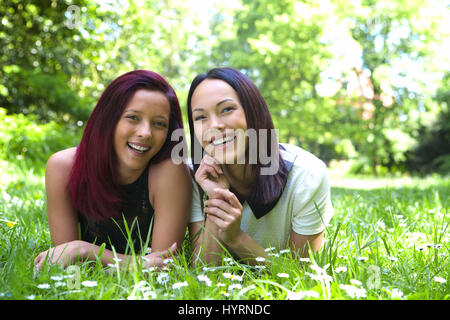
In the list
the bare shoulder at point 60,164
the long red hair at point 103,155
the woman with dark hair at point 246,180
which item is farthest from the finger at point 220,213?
the bare shoulder at point 60,164

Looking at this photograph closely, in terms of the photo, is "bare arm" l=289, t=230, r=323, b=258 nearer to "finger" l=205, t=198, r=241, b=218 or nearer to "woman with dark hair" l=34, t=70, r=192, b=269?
"finger" l=205, t=198, r=241, b=218

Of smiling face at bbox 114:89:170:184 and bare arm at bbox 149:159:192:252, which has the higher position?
smiling face at bbox 114:89:170:184

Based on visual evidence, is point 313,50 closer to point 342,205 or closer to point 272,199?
point 342,205

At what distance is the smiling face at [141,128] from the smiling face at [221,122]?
229 millimetres

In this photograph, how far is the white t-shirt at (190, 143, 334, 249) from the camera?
227 centimetres

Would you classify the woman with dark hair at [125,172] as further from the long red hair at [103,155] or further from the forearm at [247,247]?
the forearm at [247,247]

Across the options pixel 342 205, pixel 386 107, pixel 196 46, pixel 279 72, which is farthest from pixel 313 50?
pixel 342 205

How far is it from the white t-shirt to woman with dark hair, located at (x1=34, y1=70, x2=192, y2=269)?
236 mm

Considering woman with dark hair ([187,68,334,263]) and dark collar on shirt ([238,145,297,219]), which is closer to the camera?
woman with dark hair ([187,68,334,263])

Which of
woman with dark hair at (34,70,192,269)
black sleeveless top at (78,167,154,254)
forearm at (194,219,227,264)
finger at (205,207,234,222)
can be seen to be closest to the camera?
finger at (205,207,234,222)

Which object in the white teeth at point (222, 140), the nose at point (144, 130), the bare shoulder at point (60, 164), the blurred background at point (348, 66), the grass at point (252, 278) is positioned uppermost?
the blurred background at point (348, 66)

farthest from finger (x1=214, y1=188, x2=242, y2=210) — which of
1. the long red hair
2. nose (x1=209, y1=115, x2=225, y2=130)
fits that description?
the long red hair

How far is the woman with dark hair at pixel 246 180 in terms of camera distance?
2184 mm

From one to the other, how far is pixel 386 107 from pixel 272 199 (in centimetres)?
1676
